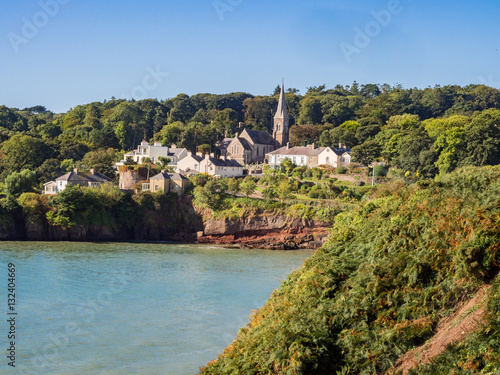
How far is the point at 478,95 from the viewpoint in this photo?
111812mm

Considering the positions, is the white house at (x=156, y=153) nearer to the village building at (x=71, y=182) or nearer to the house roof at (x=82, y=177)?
the house roof at (x=82, y=177)

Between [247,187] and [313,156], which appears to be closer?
[247,187]

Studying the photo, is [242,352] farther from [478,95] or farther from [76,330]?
[478,95]

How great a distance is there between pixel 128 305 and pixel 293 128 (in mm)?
67634

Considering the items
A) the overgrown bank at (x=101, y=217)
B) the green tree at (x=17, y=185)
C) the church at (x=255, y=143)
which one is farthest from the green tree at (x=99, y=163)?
the church at (x=255, y=143)

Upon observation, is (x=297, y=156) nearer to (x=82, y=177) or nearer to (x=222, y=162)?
(x=222, y=162)

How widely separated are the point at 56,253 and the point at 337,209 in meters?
23.1

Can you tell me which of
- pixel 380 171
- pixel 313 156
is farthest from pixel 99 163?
pixel 380 171

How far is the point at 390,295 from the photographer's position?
14.0 meters

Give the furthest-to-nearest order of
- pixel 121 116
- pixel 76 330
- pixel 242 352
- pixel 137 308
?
pixel 121 116 → pixel 137 308 → pixel 76 330 → pixel 242 352

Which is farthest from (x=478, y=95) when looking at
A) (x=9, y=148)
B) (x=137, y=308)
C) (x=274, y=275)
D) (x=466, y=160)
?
(x=137, y=308)

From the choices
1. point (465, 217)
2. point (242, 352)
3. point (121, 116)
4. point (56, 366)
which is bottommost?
point (56, 366)

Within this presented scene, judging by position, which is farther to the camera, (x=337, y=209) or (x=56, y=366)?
(x=337, y=209)

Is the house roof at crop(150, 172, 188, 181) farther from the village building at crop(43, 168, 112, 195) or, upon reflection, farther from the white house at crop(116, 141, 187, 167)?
the white house at crop(116, 141, 187, 167)
